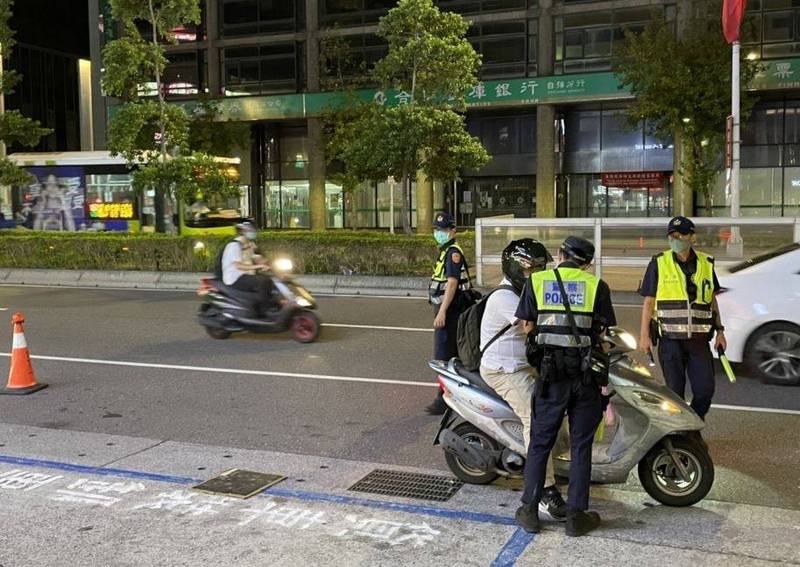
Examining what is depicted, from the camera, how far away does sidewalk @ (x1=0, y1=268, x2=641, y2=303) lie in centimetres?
1688

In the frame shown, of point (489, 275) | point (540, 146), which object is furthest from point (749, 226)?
point (540, 146)

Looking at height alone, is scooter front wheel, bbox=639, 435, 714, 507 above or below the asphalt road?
above

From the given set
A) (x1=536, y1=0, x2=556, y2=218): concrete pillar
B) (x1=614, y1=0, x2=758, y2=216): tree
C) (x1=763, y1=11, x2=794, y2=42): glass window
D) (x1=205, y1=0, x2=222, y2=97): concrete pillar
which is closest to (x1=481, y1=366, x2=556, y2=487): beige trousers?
(x1=614, y1=0, x2=758, y2=216): tree

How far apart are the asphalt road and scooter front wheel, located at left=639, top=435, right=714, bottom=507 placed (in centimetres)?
45

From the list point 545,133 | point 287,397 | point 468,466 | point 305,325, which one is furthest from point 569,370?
point 545,133

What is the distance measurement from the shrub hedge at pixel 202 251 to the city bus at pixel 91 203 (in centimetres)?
260

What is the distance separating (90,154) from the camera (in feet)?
81.0

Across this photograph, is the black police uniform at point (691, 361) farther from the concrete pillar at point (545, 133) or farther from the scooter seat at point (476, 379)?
the concrete pillar at point (545, 133)

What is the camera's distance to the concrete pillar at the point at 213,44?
42.3 metres

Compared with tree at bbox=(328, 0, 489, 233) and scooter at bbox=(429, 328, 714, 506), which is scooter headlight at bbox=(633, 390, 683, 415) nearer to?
scooter at bbox=(429, 328, 714, 506)

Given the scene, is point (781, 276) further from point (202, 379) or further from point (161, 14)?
point (161, 14)

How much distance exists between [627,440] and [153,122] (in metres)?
18.8

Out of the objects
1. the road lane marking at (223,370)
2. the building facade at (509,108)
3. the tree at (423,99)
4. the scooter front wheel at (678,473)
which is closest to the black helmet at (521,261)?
the scooter front wheel at (678,473)

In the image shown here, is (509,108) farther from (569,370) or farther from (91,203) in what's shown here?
(569,370)
